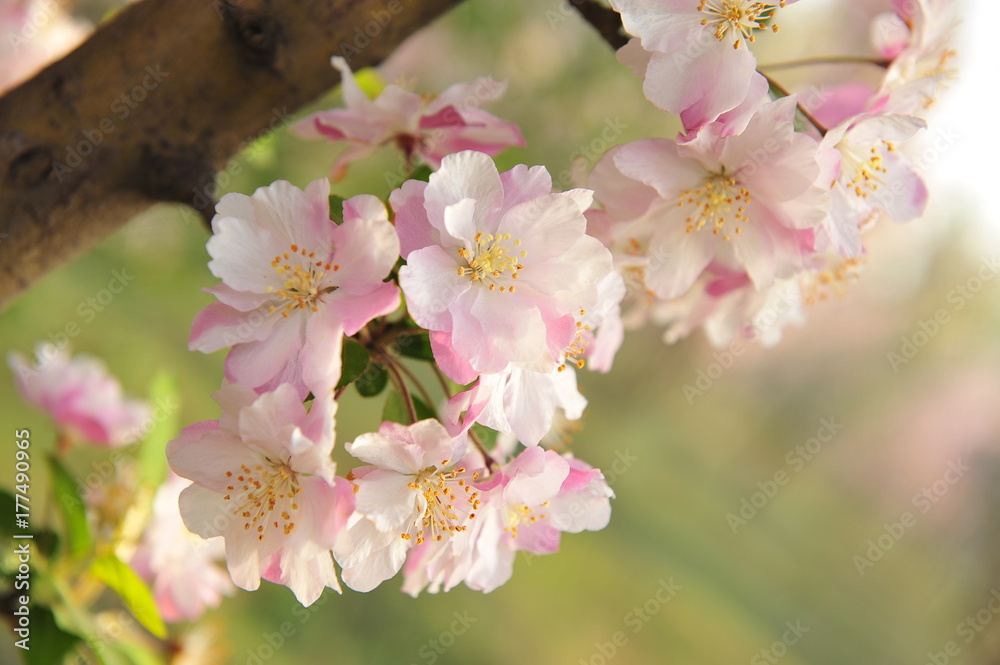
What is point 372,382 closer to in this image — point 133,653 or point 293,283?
point 293,283

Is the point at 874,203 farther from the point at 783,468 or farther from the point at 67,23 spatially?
the point at 783,468

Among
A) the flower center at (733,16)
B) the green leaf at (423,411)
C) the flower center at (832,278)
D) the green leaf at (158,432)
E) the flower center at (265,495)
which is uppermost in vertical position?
the flower center at (733,16)

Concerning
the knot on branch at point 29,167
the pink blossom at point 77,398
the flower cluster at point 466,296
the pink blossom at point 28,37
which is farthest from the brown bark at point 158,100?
the pink blossom at point 28,37

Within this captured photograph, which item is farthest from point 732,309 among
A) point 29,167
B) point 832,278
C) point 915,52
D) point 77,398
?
point 77,398

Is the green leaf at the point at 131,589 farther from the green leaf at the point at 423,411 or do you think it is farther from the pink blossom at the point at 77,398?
the green leaf at the point at 423,411

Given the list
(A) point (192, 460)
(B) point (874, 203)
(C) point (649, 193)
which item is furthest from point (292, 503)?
(B) point (874, 203)
